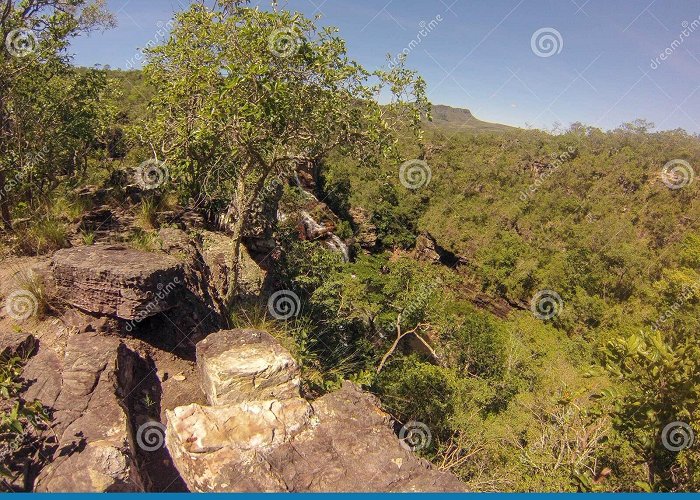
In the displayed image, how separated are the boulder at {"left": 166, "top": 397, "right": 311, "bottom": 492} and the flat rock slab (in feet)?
6.73

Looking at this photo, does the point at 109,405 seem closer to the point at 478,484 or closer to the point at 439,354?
the point at 478,484

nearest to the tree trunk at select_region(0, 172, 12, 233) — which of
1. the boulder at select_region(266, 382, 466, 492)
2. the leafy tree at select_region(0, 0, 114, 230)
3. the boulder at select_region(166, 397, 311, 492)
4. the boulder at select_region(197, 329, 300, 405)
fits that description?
the leafy tree at select_region(0, 0, 114, 230)

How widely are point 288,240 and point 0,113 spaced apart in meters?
6.04

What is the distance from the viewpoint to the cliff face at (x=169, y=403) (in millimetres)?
3348

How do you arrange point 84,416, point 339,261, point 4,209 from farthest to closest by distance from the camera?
point 339,261, point 4,209, point 84,416

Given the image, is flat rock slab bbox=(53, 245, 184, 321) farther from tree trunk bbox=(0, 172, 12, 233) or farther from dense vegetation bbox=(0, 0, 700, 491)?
tree trunk bbox=(0, 172, 12, 233)

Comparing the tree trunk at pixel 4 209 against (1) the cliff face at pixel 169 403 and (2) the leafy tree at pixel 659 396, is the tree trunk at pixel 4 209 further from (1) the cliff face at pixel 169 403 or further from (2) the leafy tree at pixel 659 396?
(2) the leafy tree at pixel 659 396

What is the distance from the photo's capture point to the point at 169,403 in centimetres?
498

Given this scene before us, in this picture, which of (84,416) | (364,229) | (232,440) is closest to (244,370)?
(232,440)

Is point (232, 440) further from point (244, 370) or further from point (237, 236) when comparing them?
point (237, 236)

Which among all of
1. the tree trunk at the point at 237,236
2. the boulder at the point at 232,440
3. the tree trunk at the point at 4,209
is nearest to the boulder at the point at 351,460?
the boulder at the point at 232,440

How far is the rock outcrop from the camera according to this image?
329 cm

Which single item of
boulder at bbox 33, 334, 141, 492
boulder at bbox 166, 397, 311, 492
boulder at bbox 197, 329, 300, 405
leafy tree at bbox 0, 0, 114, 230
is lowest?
boulder at bbox 33, 334, 141, 492

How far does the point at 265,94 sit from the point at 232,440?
3.88 meters
